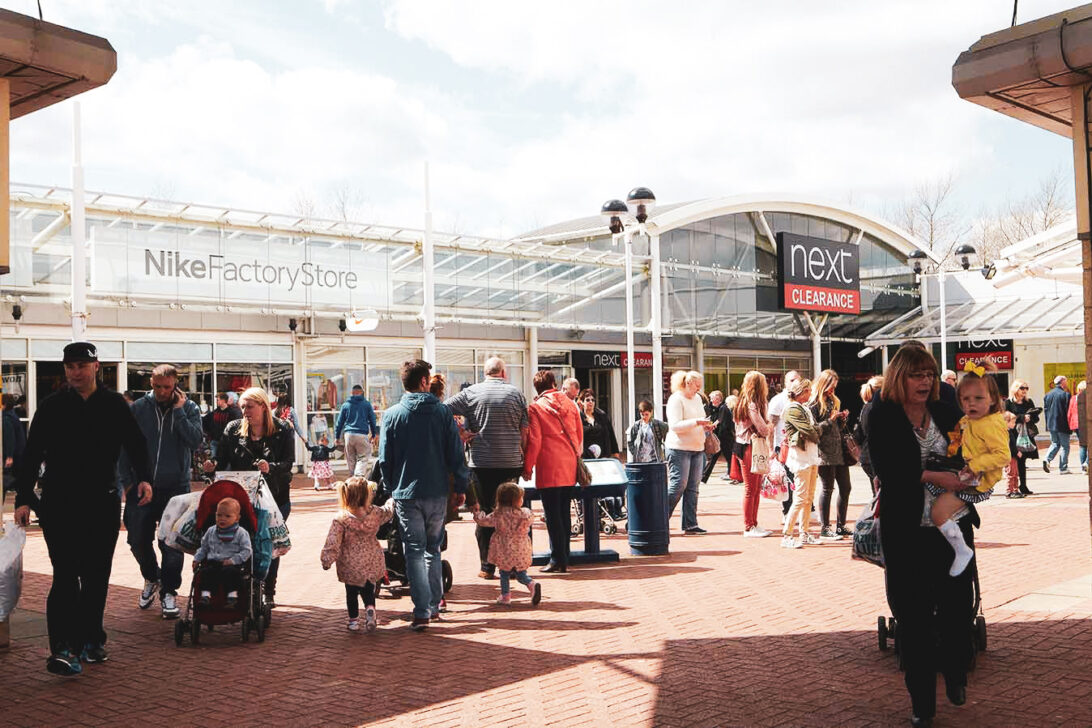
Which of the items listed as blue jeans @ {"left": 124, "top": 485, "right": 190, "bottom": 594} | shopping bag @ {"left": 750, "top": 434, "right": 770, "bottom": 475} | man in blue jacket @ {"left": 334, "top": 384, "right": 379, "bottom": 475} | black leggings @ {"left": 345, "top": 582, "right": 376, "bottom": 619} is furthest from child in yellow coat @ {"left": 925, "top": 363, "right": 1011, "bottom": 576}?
man in blue jacket @ {"left": 334, "top": 384, "right": 379, "bottom": 475}

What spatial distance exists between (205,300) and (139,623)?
1366cm

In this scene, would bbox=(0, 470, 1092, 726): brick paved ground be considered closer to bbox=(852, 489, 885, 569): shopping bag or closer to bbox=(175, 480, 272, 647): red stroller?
bbox=(175, 480, 272, 647): red stroller

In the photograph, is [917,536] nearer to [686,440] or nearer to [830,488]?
[830,488]

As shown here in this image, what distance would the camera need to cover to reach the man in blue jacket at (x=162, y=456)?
8.19 metres

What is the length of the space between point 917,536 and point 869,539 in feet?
2.18

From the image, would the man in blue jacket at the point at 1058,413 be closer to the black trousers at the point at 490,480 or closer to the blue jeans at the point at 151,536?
the black trousers at the point at 490,480

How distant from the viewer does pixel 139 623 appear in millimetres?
7934

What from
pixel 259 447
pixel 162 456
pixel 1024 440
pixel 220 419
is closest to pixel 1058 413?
pixel 1024 440

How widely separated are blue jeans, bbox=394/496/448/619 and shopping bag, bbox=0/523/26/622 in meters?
2.39

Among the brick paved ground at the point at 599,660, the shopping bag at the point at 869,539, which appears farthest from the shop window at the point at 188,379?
the shopping bag at the point at 869,539

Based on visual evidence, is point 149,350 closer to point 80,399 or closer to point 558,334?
point 558,334

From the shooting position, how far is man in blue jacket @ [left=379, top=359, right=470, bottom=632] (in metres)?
7.49

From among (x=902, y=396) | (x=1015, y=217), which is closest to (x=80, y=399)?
(x=902, y=396)

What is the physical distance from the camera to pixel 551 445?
9641 mm
